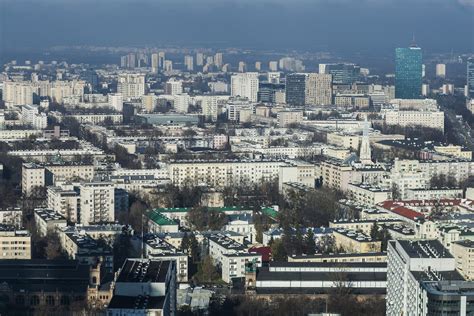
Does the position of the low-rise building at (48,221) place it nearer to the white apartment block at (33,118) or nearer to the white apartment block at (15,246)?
the white apartment block at (15,246)

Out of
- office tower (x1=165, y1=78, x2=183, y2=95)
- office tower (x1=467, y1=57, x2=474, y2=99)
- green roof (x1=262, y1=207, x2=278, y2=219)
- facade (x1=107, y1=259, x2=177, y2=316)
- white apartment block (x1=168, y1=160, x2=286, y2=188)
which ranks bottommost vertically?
green roof (x1=262, y1=207, x2=278, y2=219)

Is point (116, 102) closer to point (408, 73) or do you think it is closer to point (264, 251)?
point (408, 73)

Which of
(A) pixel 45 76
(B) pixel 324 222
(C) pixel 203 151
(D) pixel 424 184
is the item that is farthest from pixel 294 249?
(A) pixel 45 76

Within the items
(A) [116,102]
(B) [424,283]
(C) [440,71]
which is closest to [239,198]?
(B) [424,283]

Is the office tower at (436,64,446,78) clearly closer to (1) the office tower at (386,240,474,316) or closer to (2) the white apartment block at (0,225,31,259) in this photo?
(2) the white apartment block at (0,225,31,259)

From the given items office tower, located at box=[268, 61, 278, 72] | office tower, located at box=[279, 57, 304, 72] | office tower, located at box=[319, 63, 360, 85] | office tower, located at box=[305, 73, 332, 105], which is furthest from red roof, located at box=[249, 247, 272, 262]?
office tower, located at box=[268, 61, 278, 72]
